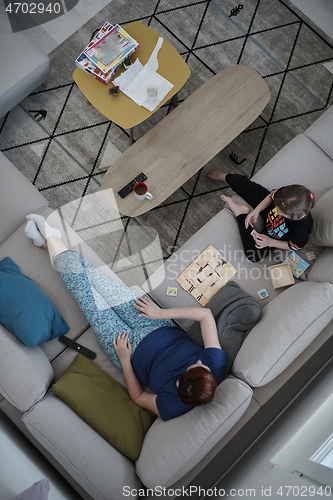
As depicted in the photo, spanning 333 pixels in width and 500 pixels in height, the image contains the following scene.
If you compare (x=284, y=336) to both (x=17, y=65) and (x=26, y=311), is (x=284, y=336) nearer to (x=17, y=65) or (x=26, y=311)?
(x=26, y=311)

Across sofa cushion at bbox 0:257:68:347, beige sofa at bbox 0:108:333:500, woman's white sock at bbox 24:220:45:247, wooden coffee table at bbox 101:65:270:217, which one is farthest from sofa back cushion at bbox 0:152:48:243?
wooden coffee table at bbox 101:65:270:217

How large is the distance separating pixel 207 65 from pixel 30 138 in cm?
145

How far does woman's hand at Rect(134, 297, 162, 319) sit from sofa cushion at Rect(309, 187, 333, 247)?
3.14ft

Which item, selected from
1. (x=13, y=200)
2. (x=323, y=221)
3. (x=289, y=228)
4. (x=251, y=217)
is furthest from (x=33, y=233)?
(x=323, y=221)

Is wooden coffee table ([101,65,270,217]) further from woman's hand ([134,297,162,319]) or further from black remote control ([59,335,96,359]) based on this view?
black remote control ([59,335,96,359])

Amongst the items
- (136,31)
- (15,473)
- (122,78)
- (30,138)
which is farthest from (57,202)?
(15,473)

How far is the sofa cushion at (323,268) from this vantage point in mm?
2049

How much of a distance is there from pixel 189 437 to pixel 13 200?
159 centimetres

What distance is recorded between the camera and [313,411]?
1.82m

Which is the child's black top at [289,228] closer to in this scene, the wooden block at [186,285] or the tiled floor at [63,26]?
the wooden block at [186,285]

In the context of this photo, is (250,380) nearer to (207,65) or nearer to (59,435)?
(59,435)

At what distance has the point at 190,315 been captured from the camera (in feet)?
6.74

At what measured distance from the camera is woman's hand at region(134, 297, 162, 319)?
2084mm

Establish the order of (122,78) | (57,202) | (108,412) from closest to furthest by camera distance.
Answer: (108,412) < (122,78) < (57,202)
